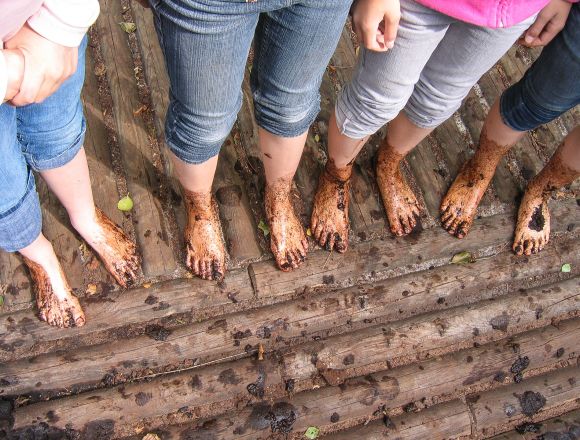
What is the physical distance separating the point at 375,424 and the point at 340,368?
274 mm

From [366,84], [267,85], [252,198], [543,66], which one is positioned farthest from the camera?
[252,198]

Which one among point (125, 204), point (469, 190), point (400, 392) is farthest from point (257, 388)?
point (469, 190)

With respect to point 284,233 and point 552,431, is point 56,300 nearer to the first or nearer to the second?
point 284,233

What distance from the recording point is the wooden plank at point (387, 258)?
2.64m

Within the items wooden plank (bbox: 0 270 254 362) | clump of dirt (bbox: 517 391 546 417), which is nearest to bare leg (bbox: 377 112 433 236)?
wooden plank (bbox: 0 270 254 362)

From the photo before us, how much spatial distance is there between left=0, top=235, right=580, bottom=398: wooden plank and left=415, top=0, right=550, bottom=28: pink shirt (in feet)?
4.31

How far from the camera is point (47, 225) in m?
2.62

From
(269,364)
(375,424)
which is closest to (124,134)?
(269,364)

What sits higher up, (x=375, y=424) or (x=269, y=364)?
(x=269, y=364)

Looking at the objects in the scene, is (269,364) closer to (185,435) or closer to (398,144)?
(185,435)

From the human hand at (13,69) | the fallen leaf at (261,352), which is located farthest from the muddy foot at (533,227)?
the human hand at (13,69)

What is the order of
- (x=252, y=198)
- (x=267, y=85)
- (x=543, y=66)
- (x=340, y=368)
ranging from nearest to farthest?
(x=267, y=85), (x=543, y=66), (x=340, y=368), (x=252, y=198)

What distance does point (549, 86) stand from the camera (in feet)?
7.03

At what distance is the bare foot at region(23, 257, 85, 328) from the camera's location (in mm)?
2391
